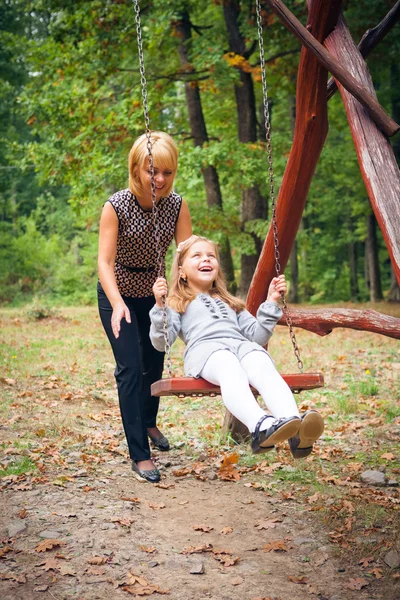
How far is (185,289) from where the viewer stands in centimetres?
454

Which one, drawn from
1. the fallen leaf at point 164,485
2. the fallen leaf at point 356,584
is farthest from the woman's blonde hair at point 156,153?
the fallen leaf at point 356,584

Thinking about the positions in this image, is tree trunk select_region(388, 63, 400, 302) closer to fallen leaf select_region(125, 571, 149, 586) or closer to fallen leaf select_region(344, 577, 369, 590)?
fallen leaf select_region(344, 577, 369, 590)

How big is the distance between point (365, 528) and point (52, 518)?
186 centimetres

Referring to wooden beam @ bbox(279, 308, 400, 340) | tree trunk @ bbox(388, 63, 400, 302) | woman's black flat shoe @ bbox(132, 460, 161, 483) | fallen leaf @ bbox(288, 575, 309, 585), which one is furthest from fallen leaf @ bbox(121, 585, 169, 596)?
tree trunk @ bbox(388, 63, 400, 302)

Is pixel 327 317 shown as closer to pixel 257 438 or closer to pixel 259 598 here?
pixel 257 438

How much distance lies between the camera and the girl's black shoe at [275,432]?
3.46m

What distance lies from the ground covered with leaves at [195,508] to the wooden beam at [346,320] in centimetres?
111

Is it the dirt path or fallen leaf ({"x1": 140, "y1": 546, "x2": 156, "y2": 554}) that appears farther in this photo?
fallen leaf ({"x1": 140, "y1": 546, "x2": 156, "y2": 554})

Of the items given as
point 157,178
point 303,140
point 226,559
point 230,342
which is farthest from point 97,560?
point 303,140

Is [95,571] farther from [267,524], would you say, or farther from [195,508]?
[267,524]

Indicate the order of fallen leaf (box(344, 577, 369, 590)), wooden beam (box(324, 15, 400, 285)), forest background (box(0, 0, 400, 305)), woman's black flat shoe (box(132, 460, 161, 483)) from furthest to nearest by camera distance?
forest background (box(0, 0, 400, 305)), woman's black flat shoe (box(132, 460, 161, 483)), wooden beam (box(324, 15, 400, 285)), fallen leaf (box(344, 577, 369, 590))

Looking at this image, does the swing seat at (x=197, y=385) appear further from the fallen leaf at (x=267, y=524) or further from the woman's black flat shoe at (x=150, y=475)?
the woman's black flat shoe at (x=150, y=475)

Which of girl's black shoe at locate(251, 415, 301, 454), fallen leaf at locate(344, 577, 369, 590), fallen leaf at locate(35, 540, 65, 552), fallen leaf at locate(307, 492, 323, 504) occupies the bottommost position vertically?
fallen leaf at locate(344, 577, 369, 590)

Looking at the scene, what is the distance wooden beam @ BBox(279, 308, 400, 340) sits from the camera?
4472mm
